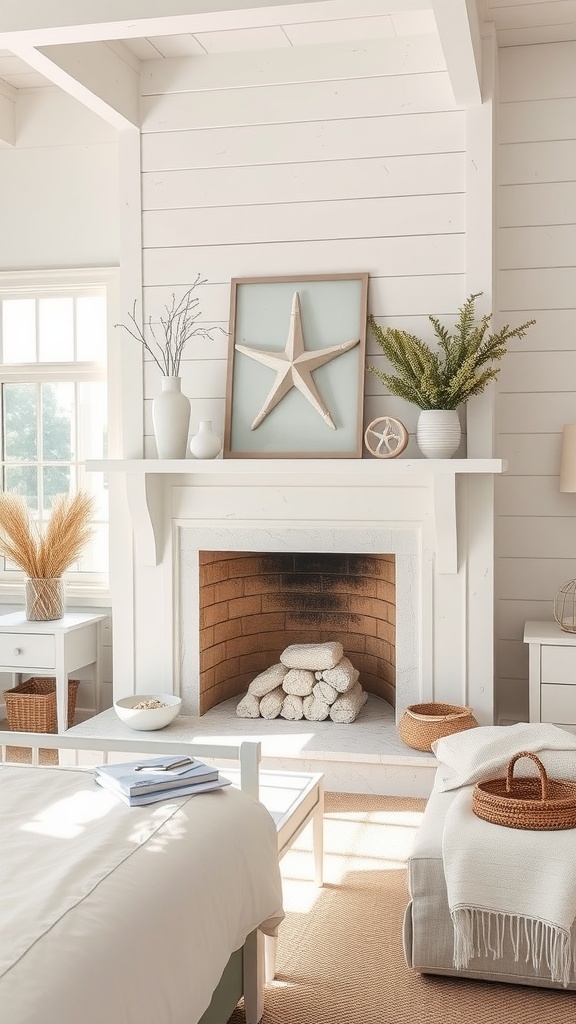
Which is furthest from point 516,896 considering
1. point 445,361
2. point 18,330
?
point 18,330

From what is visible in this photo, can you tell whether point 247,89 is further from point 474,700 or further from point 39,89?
point 474,700

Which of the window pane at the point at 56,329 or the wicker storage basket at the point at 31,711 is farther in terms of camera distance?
the window pane at the point at 56,329

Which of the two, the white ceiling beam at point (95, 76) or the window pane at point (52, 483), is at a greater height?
the white ceiling beam at point (95, 76)

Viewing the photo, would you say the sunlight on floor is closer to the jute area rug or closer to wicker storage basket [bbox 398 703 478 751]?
the jute area rug

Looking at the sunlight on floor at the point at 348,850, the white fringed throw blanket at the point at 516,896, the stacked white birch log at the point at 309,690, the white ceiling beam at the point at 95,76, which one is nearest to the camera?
the white fringed throw blanket at the point at 516,896

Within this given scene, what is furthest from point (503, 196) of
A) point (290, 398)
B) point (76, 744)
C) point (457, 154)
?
point (76, 744)

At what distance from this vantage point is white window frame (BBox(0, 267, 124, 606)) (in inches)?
187

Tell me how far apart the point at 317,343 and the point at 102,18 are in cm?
149

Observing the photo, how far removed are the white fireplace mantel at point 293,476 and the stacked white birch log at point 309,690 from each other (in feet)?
2.41

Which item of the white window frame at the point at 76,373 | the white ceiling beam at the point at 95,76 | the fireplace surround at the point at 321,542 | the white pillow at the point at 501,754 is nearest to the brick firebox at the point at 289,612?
the fireplace surround at the point at 321,542

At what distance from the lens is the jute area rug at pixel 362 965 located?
2.37 meters

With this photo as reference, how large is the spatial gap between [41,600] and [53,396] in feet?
3.61

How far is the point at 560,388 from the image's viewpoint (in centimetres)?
426

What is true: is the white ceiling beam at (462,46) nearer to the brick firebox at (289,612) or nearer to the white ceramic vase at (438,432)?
the white ceramic vase at (438,432)
